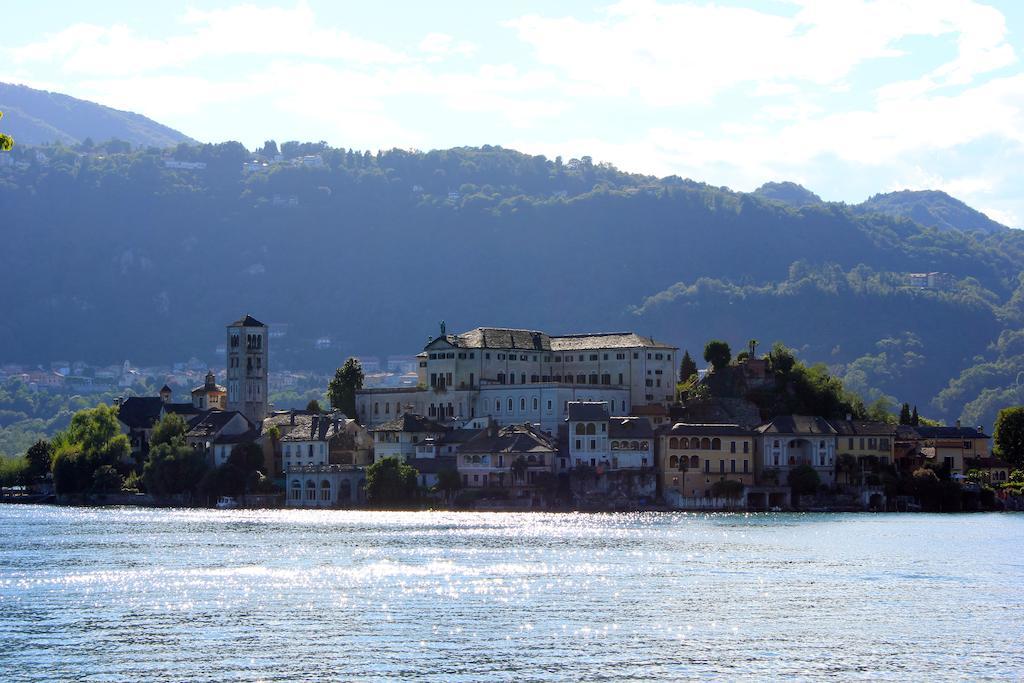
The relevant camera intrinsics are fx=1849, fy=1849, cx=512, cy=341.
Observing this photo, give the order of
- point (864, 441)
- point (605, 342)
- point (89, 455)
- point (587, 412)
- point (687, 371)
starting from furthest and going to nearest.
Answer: point (687, 371)
point (605, 342)
point (89, 455)
point (864, 441)
point (587, 412)

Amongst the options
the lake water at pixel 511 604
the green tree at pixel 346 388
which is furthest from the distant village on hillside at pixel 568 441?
the lake water at pixel 511 604

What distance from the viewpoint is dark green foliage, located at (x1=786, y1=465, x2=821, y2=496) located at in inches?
5428

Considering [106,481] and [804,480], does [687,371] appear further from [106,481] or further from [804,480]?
[106,481]

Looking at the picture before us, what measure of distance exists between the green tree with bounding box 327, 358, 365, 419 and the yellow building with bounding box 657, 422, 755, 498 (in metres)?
39.1

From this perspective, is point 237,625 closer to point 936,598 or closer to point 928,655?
point 928,655

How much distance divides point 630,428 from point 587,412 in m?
3.46

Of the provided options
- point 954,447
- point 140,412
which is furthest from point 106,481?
point 954,447

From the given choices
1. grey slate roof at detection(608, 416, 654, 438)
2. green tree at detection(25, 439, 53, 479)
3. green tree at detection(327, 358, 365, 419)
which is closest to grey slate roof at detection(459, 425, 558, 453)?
grey slate roof at detection(608, 416, 654, 438)

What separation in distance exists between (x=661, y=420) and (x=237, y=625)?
8904 centimetres

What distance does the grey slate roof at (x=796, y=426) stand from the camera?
461 feet

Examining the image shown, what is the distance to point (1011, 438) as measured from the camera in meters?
155

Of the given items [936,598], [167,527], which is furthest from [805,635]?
[167,527]

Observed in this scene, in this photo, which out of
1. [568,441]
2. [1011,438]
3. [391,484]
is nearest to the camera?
[391,484]

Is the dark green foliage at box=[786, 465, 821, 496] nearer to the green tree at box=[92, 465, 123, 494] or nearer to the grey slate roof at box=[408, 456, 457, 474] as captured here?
the grey slate roof at box=[408, 456, 457, 474]
